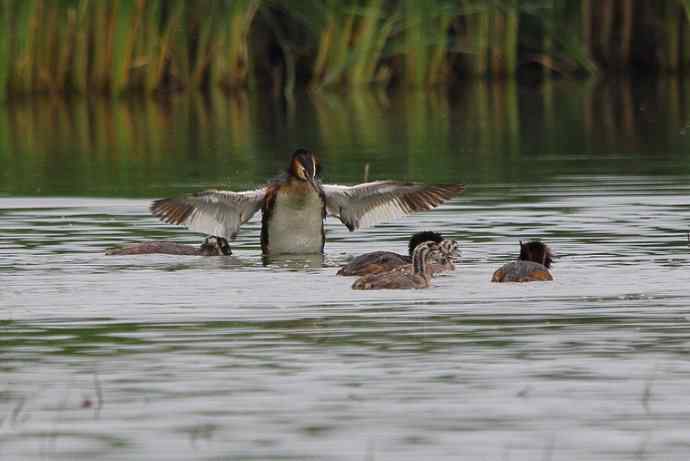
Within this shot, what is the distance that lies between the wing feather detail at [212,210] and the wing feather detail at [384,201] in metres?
0.52

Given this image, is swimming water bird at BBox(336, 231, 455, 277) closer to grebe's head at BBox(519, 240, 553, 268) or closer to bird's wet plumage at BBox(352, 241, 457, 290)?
bird's wet plumage at BBox(352, 241, 457, 290)

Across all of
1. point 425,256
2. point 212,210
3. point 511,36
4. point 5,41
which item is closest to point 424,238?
point 425,256

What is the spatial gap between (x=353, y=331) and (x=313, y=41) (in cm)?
2179

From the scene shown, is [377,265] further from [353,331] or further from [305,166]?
[353,331]

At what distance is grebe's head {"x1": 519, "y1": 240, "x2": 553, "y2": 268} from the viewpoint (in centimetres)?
1099

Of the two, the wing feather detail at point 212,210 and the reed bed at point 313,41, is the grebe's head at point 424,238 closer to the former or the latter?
the wing feather detail at point 212,210

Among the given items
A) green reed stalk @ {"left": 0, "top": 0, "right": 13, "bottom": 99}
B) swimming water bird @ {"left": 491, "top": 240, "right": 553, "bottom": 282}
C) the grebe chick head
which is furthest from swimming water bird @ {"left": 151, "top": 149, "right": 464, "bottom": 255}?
green reed stalk @ {"left": 0, "top": 0, "right": 13, "bottom": 99}

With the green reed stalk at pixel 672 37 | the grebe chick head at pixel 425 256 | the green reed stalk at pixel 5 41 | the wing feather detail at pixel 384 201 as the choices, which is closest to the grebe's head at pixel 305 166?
the wing feather detail at pixel 384 201

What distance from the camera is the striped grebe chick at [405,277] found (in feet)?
33.4

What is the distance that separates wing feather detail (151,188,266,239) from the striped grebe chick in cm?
250

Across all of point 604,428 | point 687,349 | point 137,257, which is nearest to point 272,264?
point 137,257

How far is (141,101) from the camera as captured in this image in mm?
29344

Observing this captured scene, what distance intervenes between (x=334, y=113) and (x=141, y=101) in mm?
3300

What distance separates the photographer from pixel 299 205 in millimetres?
12797
